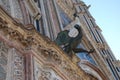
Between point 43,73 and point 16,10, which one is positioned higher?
point 16,10

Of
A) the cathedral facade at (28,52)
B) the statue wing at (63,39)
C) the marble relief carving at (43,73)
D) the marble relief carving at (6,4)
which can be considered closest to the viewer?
the cathedral facade at (28,52)

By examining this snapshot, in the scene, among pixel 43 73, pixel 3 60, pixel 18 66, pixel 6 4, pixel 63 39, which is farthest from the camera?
pixel 63 39

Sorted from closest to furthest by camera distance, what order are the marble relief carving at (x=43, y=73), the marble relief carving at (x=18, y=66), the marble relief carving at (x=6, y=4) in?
the marble relief carving at (x=18, y=66) < the marble relief carving at (x=43, y=73) < the marble relief carving at (x=6, y=4)

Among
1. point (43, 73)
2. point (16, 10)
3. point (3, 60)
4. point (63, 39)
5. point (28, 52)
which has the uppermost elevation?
point (16, 10)

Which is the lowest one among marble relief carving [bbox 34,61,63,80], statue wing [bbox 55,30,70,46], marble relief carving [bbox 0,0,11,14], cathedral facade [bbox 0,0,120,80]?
marble relief carving [bbox 34,61,63,80]

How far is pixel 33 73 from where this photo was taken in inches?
242

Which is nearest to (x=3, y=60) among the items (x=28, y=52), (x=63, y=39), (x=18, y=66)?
(x=18, y=66)

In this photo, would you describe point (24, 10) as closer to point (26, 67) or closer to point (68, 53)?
point (68, 53)

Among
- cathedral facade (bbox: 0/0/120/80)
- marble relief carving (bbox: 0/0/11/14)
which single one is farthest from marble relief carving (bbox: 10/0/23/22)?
marble relief carving (bbox: 0/0/11/14)

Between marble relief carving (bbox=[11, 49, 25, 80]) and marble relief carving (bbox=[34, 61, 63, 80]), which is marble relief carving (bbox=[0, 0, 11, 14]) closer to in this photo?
marble relief carving (bbox=[11, 49, 25, 80])

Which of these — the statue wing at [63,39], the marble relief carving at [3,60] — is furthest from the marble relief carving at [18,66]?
the statue wing at [63,39]

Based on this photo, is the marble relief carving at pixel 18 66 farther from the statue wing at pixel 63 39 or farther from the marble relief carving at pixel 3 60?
the statue wing at pixel 63 39

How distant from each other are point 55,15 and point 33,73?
20.5 feet

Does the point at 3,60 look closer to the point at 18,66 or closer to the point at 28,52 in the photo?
the point at 18,66
